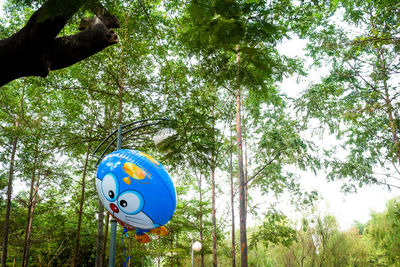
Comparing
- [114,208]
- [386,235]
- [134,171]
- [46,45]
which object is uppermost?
[46,45]

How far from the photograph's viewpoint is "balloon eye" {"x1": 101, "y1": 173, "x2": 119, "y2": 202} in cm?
257

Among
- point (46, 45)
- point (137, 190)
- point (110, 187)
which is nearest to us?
point (46, 45)

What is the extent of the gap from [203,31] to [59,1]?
72 cm

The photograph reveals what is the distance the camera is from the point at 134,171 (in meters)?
2.53

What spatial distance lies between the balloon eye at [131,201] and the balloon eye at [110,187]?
88mm

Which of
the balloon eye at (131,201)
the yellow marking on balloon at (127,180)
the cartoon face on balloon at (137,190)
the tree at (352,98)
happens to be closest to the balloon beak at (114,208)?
the cartoon face on balloon at (137,190)

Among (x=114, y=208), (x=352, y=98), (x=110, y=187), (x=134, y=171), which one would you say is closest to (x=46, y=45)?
(x=134, y=171)

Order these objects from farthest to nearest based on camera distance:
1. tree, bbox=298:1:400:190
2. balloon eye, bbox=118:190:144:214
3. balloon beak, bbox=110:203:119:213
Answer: tree, bbox=298:1:400:190 < balloon beak, bbox=110:203:119:213 < balloon eye, bbox=118:190:144:214

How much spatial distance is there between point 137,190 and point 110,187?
34 cm

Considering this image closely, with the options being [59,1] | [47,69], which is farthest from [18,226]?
[59,1]

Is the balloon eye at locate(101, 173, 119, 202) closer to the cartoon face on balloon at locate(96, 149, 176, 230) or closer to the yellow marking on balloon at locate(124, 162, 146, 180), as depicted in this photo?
the cartoon face on balloon at locate(96, 149, 176, 230)

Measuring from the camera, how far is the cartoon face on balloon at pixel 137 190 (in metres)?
2.49

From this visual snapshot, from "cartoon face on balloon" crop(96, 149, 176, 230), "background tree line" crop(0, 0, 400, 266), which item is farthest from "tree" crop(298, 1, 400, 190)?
"cartoon face on balloon" crop(96, 149, 176, 230)

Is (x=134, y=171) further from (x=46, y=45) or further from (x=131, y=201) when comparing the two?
(x=46, y=45)
